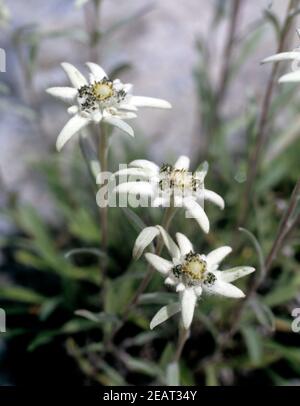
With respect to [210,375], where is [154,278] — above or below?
above

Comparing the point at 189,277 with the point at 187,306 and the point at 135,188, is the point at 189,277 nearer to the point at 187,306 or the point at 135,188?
the point at 187,306

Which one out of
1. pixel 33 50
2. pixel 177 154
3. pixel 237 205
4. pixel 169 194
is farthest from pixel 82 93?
pixel 177 154

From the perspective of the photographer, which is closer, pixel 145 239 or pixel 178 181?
pixel 145 239

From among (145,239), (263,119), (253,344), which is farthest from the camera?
(253,344)

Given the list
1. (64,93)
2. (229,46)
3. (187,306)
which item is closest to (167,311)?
(187,306)

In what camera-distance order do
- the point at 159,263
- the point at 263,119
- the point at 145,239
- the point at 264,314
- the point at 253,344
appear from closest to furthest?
the point at 145,239 < the point at 159,263 < the point at 264,314 < the point at 263,119 < the point at 253,344
